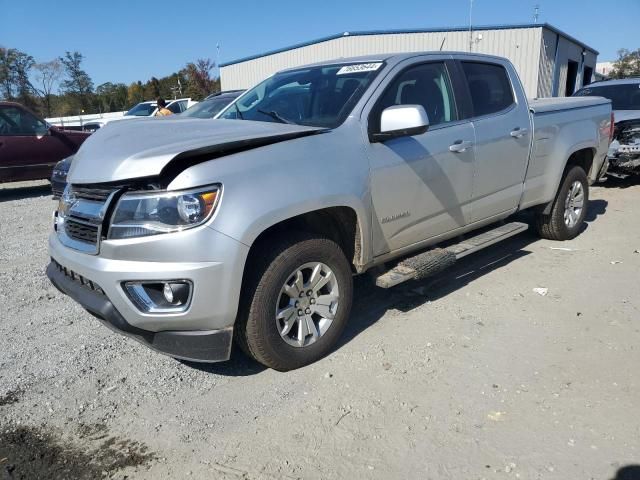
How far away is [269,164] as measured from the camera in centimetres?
291

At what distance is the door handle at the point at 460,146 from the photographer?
400cm

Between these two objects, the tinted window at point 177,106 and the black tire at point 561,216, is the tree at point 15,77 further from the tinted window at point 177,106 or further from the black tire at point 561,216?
the black tire at point 561,216

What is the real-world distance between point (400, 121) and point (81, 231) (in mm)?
2115

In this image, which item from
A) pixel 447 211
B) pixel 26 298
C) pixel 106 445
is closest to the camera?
pixel 106 445

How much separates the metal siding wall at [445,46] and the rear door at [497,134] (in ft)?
48.7

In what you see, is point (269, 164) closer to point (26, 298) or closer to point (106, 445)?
point (106, 445)

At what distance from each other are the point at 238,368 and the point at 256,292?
73cm

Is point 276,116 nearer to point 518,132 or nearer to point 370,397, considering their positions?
point 370,397

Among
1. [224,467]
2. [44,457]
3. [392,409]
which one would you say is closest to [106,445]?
[44,457]

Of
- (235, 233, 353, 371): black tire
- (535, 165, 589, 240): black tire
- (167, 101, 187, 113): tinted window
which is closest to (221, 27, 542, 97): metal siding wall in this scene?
(167, 101, 187, 113): tinted window

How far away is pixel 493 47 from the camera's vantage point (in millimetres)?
21906

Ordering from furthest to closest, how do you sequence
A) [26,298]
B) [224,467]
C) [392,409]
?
[26,298] < [392,409] < [224,467]

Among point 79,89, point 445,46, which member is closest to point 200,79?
point 79,89

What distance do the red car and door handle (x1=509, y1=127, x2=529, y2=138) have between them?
915cm
